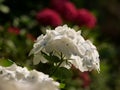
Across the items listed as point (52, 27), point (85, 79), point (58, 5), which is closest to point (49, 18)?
point (52, 27)

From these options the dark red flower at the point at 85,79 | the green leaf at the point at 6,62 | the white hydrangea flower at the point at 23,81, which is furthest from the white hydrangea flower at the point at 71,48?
the dark red flower at the point at 85,79

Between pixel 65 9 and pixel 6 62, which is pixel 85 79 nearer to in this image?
pixel 65 9

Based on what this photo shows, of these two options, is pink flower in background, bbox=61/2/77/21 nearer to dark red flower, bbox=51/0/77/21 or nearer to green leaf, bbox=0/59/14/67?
dark red flower, bbox=51/0/77/21

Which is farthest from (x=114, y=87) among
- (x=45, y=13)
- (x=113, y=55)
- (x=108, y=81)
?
(x=45, y=13)

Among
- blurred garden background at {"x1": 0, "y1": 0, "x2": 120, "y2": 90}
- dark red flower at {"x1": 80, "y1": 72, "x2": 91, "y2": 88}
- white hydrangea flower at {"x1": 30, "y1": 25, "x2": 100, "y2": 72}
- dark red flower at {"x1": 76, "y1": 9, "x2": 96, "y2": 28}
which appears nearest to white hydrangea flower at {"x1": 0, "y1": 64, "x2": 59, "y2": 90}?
white hydrangea flower at {"x1": 30, "y1": 25, "x2": 100, "y2": 72}

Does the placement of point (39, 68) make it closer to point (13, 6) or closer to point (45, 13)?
point (45, 13)
